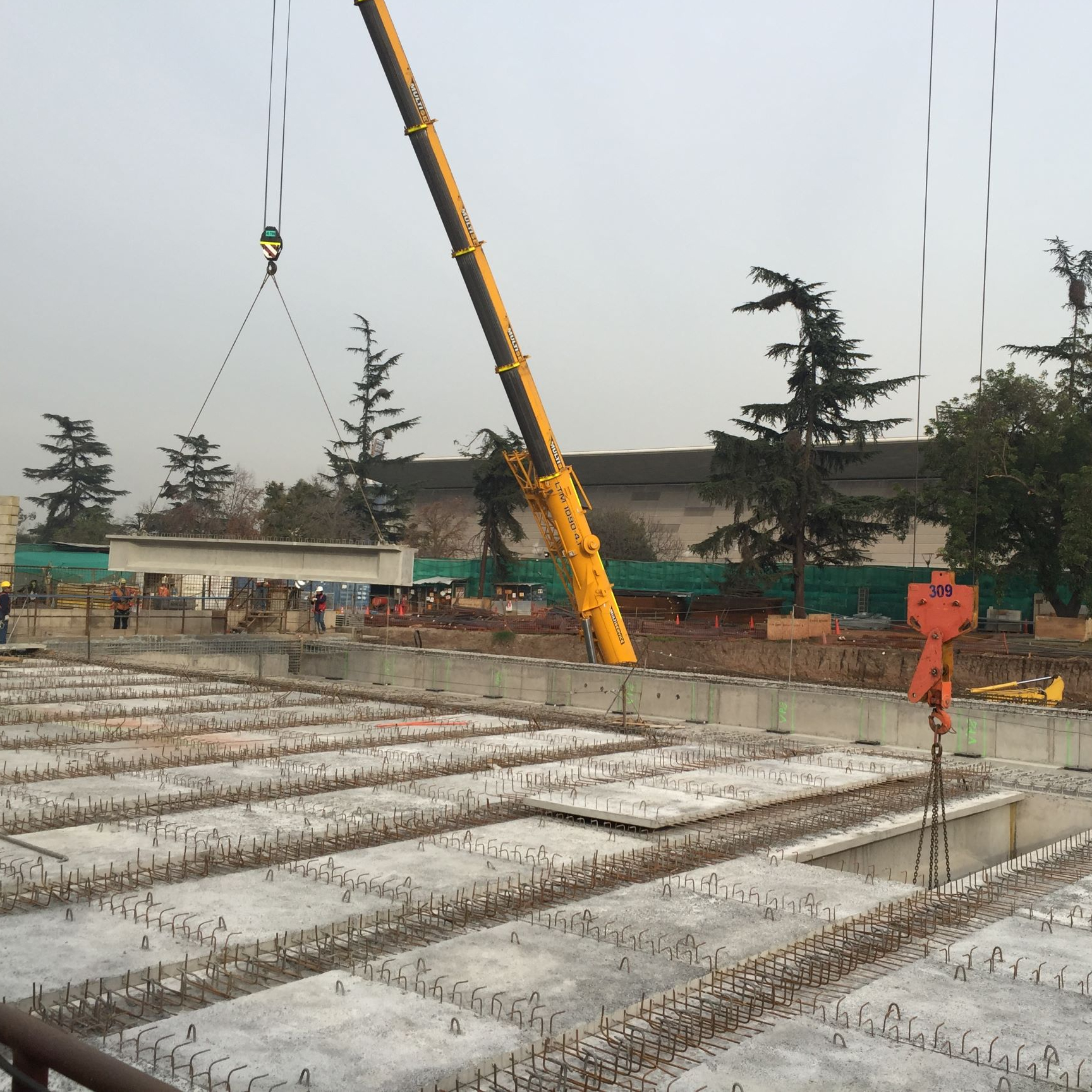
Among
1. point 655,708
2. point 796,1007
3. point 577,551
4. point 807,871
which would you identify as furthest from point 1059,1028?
point 577,551

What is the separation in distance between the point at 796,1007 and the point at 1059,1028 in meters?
1.36

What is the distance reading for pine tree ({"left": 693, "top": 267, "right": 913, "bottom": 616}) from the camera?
38438 mm

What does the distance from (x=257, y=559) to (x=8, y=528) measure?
8.65 m

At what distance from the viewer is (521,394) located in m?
22.2

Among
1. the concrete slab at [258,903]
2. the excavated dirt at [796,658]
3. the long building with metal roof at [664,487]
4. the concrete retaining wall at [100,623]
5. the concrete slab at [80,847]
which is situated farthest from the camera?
the long building with metal roof at [664,487]

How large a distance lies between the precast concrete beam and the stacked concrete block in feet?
18.1

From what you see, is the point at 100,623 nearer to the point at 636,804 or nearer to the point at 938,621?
the point at 636,804

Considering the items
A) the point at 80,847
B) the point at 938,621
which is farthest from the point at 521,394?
the point at 80,847

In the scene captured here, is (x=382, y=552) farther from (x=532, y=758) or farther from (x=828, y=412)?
(x=828, y=412)

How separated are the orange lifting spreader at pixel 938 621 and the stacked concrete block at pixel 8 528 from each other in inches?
1027

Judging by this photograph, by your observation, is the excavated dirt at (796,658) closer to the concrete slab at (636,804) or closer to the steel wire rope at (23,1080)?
the concrete slab at (636,804)

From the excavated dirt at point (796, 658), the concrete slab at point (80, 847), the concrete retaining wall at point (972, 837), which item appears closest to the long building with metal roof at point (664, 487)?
the excavated dirt at point (796, 658)

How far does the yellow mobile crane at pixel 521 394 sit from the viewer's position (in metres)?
21.6

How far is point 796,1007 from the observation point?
6051 mm
